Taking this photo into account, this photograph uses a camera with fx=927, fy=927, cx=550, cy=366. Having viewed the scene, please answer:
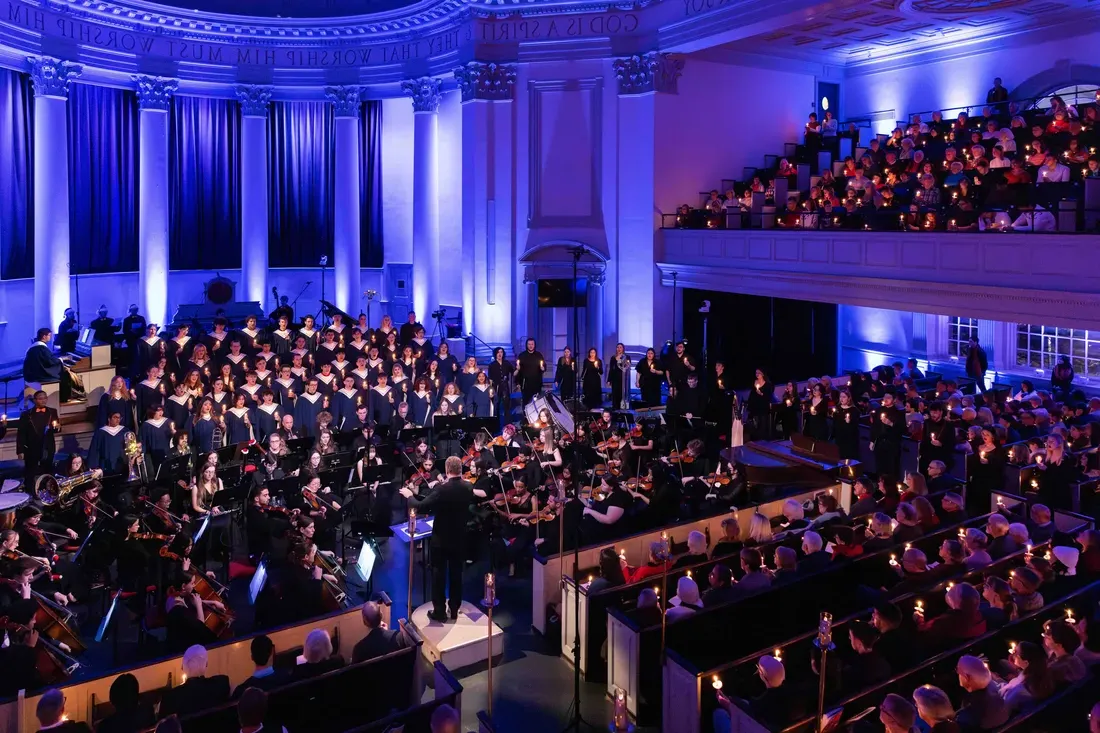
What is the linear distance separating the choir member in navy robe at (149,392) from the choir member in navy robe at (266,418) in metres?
1.53

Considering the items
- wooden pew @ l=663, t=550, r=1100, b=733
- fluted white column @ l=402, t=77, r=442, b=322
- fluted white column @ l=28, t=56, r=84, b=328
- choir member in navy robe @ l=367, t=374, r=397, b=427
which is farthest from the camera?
fluted white column @ l=402, t=77, r=442, b=322

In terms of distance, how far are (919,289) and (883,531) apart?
653 cm

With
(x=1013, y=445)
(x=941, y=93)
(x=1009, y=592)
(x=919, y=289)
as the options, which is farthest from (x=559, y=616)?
(x=941, y=93)

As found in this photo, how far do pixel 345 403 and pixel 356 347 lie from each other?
6.72ft

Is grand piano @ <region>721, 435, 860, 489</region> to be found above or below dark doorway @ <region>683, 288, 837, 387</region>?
below

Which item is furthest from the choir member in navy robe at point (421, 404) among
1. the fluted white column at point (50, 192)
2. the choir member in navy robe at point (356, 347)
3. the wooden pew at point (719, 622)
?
the fluted white column at point (50, 192)

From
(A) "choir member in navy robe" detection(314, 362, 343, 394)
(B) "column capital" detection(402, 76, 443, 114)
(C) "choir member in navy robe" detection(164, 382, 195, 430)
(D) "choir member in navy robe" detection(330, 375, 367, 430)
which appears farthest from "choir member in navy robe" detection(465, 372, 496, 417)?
(B) "column capital" detection(402, 76, 443, 114)

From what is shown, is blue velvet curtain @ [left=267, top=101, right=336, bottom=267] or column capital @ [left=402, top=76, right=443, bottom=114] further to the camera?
blue velvet curtain @ [left=267, top=101, right=336, bottom=267]

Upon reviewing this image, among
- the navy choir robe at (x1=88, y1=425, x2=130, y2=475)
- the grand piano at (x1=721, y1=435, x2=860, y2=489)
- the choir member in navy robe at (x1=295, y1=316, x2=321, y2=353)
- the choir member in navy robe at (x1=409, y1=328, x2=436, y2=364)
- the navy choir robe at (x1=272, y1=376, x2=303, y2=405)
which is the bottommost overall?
the grand piano at (x1=721, y1=435, x2=860, y2=489)

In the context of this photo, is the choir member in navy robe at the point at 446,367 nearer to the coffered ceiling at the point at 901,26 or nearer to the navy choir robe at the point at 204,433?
the navy choir robe at the point at 204,433

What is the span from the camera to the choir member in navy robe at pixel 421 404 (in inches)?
576

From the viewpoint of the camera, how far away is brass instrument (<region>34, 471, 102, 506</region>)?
9992 mm

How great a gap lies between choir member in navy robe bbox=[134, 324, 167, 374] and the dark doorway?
10697 millimetres

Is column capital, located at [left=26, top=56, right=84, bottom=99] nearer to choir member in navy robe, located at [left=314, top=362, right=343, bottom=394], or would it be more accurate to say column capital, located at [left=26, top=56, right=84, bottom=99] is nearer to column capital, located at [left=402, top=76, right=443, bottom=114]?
column capital, located at [left=402, top=76, right=443, bottom=114]
